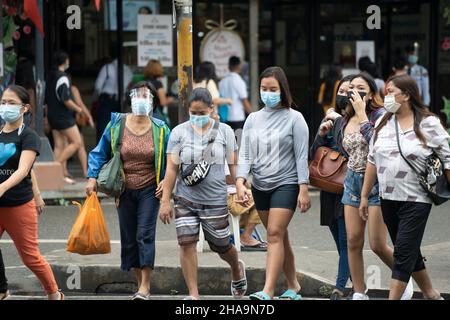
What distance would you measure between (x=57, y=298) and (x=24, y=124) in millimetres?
1351

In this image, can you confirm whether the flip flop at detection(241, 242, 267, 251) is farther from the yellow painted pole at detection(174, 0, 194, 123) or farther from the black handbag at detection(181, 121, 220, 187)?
the black handbag at detection(181, 121, 220, 187)

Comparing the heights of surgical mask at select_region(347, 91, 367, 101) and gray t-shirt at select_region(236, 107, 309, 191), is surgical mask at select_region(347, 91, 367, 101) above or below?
above

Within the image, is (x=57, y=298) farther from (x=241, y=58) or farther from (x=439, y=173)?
(x=241, y=58)

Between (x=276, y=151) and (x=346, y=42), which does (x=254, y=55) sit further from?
(x=276, y=151)

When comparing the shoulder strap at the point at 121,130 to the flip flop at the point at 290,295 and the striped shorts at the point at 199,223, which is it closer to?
the striped shorts at the point at 199,223

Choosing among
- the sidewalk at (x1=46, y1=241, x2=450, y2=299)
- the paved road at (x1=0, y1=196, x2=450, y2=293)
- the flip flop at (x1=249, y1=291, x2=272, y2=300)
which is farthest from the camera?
the paved road at (x1=0, y1=196, x2=450, y2=293)

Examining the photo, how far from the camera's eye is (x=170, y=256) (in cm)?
965

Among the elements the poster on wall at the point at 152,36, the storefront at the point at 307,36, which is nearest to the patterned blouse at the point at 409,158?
the poster on wall at the point at 152,36

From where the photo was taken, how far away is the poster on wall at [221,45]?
693 inches

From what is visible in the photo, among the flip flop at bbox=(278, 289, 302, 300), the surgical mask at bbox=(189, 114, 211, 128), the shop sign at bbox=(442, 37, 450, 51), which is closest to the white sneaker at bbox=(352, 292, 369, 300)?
the flip flop at bbox=(278, 289, 302, 300)

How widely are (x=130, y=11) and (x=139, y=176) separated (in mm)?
9138

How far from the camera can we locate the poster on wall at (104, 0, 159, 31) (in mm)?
17281

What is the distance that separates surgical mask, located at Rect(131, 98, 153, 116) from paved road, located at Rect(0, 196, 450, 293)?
1909 mm
